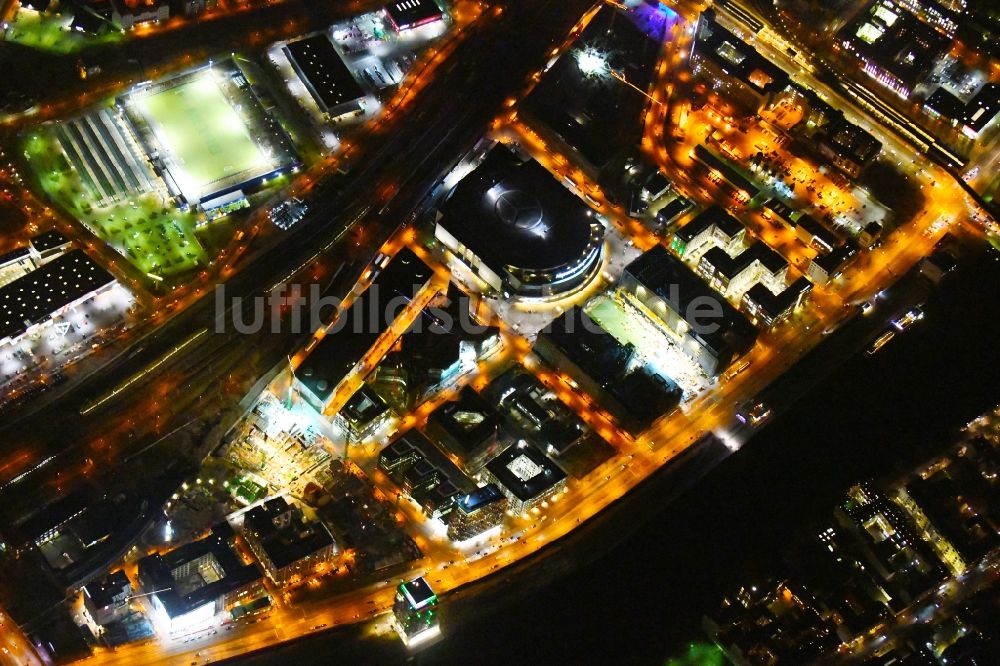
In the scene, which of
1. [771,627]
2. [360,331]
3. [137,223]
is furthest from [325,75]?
[771,627]

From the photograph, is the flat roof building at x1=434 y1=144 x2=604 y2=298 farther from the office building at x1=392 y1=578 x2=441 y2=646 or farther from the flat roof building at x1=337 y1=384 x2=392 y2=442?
the office building at x1=392 y1=578 x2=441 y2=646

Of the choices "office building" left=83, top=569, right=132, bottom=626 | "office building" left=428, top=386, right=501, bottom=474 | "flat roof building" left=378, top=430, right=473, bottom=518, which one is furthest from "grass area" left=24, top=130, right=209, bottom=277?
"office building" left=83, top=569, right=132, bottom=626

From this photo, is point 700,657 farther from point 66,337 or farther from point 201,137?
point 201,137

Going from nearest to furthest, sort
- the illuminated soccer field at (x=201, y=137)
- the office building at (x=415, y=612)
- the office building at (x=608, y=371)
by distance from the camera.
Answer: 1. the office building at (x=415, y=612)
2. the office building at (x=608, y=371)
3. the illuminated soccer field at (x=201, y=137)

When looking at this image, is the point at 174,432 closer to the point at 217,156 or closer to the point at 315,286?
the point at 315,286

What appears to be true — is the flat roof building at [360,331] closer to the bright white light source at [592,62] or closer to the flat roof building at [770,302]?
the bright white light source at [592,62]

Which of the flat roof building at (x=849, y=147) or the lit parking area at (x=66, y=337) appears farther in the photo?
the flat roof building at (x=849, y=147)

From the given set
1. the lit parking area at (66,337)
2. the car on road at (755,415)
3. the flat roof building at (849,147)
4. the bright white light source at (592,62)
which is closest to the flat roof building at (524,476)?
the car on road at (755,415)
